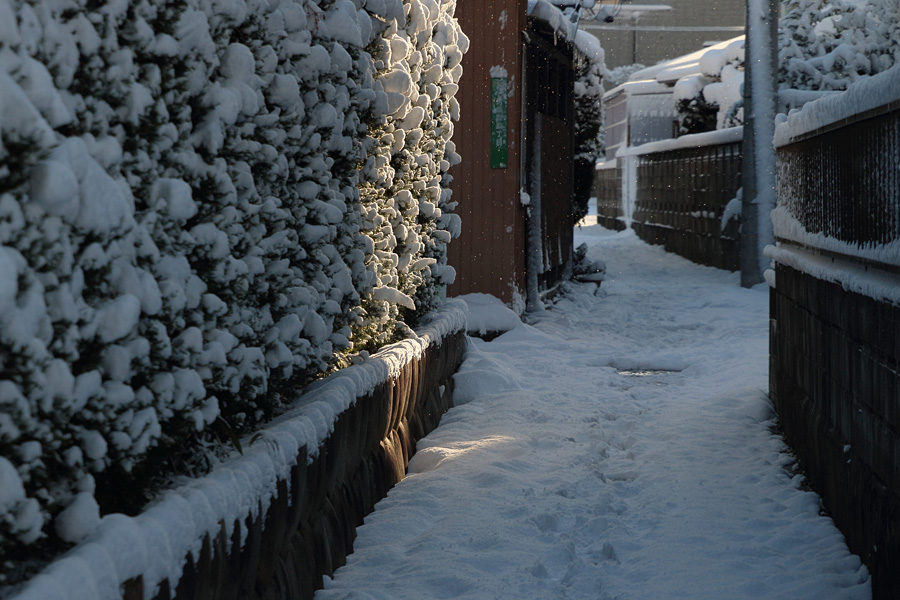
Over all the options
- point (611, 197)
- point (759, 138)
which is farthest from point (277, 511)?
point (611, 197)

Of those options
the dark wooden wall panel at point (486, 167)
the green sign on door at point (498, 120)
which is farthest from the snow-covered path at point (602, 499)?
the green sign on door at point (498, 120)

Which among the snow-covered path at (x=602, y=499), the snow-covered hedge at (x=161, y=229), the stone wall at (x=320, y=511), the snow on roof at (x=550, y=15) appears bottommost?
the snow-covered path at (x=602, y=499)

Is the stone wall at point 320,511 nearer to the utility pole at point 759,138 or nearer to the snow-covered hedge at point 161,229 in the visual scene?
the snow-covered hedge at point 161,229

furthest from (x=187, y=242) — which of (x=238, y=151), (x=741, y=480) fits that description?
(x=741, y=480)

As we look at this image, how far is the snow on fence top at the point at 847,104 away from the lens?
128 inches

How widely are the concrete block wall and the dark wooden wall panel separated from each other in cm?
452

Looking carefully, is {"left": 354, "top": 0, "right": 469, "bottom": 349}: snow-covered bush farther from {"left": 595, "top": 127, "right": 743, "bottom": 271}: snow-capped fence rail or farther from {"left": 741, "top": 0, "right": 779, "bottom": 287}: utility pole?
{"left": 595, "top": 127, "right": 743, "bottom": 271}: snow-capped fence rail

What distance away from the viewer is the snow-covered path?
3545 mm

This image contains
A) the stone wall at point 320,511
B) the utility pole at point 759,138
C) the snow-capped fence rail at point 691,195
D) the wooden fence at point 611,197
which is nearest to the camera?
the stone wall at point 320,511

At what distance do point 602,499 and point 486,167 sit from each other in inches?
225

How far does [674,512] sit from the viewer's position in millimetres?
4297

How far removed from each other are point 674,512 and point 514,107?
239 inches

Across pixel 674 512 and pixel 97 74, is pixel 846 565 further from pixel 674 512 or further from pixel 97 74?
pixel 97 74

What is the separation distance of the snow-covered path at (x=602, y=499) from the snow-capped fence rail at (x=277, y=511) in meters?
0.17
